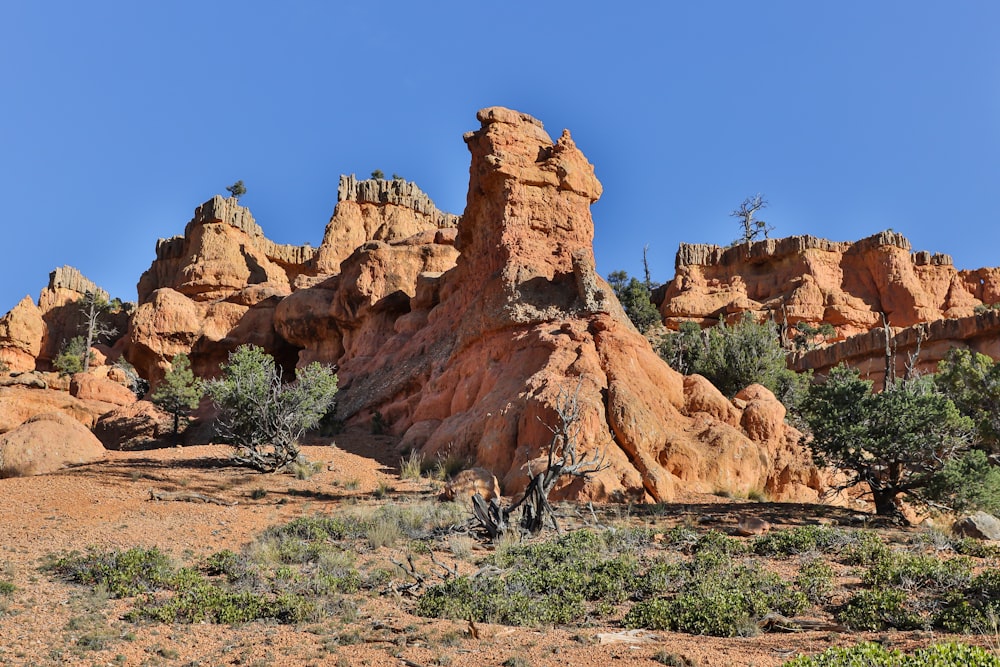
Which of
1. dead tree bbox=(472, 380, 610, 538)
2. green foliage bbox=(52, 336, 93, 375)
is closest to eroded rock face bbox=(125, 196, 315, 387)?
green foliage bbox=(52, 336, 93, 375)

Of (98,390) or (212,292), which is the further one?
(212,292)

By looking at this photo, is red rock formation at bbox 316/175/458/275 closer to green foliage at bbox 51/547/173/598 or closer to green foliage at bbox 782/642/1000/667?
green foliage at bbox 51/547/173/598

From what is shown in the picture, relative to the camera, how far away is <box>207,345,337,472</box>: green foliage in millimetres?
20156

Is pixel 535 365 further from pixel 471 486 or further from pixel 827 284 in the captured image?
pixel 827 284

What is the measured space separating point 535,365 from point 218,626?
1290 cm

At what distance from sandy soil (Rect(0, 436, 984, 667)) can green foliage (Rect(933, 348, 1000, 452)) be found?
527cm

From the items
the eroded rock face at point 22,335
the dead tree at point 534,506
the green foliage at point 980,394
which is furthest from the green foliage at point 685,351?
the eroded rock face at point 22,335

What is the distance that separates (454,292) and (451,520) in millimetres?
13216

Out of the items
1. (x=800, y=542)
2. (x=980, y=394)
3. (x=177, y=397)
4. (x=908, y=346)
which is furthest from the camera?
(x=908, y=346)

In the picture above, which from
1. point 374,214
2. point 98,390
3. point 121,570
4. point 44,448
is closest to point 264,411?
point 44,448

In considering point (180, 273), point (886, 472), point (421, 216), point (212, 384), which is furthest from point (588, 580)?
point (180, 273)

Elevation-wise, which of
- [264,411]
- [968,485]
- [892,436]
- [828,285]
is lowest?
[968,485]

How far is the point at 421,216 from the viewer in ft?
148

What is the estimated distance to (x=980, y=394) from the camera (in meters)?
19.8
